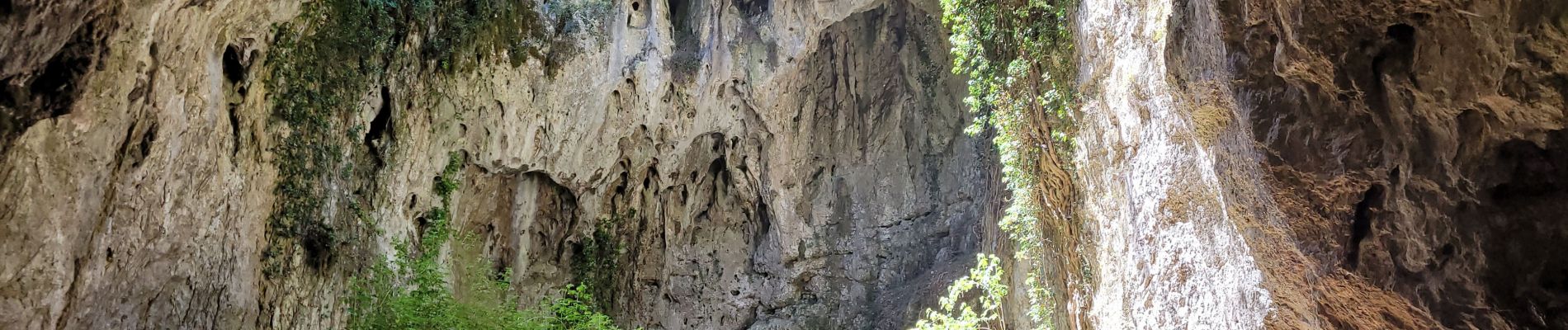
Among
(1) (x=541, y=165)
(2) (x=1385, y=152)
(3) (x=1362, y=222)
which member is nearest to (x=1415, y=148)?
(2) (x=1385, y=152)

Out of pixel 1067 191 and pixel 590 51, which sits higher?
pixel 590 51

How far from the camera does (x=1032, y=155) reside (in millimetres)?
8391

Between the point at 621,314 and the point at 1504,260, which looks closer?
the point at 1504,260

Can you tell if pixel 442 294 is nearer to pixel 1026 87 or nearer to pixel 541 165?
pixel 541 165

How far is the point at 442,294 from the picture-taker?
8.80 m

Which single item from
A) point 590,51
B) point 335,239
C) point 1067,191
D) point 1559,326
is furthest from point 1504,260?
point 590,51

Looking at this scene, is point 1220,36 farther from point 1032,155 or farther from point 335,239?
point 335,239

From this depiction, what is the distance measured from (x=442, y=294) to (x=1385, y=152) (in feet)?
26.0

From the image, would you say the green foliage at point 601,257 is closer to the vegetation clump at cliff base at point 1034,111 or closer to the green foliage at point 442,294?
the green foliage at point 442,294

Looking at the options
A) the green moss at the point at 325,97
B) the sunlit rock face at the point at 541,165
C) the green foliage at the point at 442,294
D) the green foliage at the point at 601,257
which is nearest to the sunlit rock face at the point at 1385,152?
the sunlit rock face at the point at 541,165

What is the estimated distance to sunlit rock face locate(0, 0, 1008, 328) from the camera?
4.78 metres

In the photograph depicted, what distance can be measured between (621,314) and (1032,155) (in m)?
7.45

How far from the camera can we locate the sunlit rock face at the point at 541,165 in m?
4.78

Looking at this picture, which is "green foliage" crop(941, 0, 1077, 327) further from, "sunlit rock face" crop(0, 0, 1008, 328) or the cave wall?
"sunlit rock face" crop(0, 0, 1008, 328)
